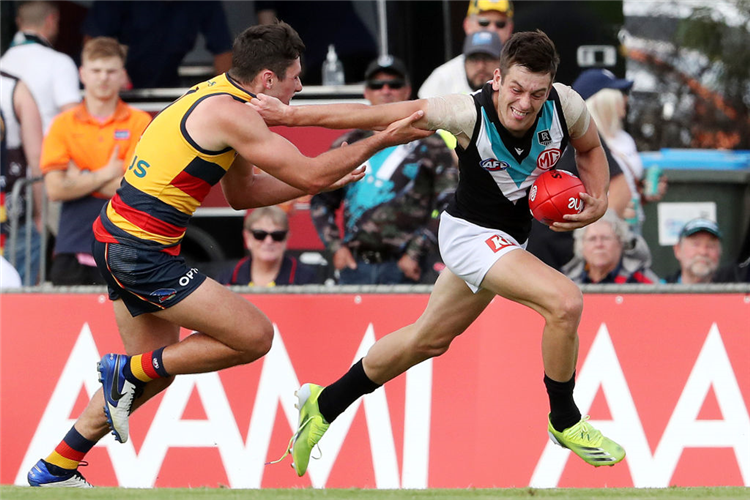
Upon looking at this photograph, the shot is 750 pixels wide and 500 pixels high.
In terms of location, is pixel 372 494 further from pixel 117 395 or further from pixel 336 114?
pixel 336 114

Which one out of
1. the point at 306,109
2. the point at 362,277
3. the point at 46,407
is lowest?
the point at 46,407

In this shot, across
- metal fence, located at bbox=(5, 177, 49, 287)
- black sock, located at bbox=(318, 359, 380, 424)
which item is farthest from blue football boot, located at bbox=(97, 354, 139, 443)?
metal fence, located at bbox=(5, 177, 49, 287)

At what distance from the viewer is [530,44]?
5.19 m

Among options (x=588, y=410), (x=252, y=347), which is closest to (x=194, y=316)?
(x=252, y=347)

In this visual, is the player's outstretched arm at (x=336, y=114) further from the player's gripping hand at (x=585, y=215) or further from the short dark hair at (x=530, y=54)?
the player's gripping hand at (x=585, y=215)

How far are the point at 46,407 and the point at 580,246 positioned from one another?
11.8 feet

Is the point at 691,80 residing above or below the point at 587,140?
below

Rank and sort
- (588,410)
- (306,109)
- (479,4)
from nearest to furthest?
(306,109), (588,410), (479,4)

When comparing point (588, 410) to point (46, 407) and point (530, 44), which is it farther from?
point (46, 407)

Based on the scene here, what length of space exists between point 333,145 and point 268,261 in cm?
90

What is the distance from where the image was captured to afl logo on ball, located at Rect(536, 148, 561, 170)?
18.0 ft

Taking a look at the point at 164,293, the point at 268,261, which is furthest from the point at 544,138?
the point at 268,261

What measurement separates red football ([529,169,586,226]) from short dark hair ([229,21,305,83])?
1365 mm

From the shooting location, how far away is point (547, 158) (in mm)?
5516
